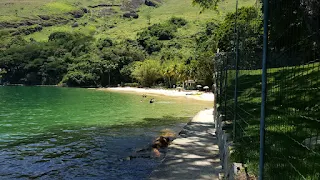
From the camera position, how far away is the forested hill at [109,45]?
6881cm

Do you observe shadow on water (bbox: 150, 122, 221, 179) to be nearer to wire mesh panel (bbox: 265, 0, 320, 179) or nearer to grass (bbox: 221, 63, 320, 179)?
grass (bbox: 221, 63, 320, 179)

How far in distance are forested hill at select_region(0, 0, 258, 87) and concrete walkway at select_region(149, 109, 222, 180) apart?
18455 mm

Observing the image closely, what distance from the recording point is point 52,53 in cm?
10719

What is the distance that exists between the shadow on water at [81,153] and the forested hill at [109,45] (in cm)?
1530

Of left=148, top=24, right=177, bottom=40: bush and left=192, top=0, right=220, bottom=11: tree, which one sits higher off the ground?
left=148, top=24, right=177, bottom=40: bush

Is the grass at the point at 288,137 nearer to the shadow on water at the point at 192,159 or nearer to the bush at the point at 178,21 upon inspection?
the shadow on water at the point at 192,159

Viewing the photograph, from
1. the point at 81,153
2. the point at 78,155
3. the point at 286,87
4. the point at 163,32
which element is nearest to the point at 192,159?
the point at 286,87

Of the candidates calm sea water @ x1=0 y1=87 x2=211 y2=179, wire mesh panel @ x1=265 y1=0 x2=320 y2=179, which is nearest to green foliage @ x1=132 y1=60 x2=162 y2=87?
calm sea water @ x1=0 y1=87 x2=211 y2=179

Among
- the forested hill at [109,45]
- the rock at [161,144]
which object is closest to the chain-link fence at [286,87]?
the rock at [161,144]

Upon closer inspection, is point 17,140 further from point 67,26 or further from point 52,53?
point 67,26

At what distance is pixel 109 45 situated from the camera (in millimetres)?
101500

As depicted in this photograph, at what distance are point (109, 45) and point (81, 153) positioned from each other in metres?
90.1

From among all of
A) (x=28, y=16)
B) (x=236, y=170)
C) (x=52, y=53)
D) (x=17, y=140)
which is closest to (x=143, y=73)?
(x=52, y=53)

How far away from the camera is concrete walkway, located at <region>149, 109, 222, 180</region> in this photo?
26.6ft
